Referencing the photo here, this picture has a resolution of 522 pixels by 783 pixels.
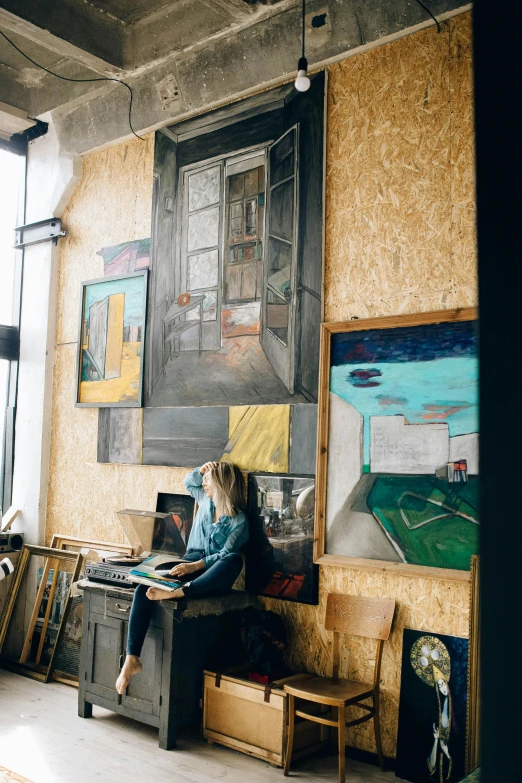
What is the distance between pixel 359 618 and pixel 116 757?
1515 mm

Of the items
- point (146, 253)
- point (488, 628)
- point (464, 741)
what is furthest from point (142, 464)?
point (488, 628)

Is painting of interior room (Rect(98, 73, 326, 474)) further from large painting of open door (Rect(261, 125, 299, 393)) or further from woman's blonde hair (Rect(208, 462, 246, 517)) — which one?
woman's blonde hair (Rect(208, 462, 246, 517))

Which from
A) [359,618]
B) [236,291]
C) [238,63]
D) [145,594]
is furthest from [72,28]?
[359,618]

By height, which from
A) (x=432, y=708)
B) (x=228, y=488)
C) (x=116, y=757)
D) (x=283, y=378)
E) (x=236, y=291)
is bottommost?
(x=116, y=757)

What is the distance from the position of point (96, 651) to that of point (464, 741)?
2.29m

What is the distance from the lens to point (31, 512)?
595 centimetres

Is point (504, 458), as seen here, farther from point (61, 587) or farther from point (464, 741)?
point (61, 587)

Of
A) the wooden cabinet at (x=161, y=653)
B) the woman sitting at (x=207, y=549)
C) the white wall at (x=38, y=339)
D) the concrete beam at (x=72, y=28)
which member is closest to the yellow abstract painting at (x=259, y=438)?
the woman sitting at (x=207, y=549)

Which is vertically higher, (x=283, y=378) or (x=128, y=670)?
(x=283, y=378)

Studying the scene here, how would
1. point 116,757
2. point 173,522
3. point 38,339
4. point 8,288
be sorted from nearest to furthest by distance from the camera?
point 116,757, point 173,522, point 38,339, point 8,288

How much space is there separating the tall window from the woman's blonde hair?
2.51 m

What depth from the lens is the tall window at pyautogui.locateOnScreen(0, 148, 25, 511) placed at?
6211 mm

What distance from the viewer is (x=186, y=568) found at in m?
4.26

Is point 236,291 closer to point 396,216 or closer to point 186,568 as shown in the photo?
point 396,216
